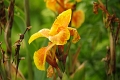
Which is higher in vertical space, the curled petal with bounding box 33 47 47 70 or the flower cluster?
the flower cluster

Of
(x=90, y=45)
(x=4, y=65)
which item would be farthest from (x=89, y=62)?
(x=4, y=65)

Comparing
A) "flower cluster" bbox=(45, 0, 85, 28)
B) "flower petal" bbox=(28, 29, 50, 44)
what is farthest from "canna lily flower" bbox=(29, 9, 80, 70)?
"flower cluster" bbox=(45, 0, 85, 28)

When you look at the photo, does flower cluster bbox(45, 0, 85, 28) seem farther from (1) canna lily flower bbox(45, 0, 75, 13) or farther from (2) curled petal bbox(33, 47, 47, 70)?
(2) curled petal bbox(33, 47, 47, 70)

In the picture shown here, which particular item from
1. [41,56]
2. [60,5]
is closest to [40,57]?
[41,56]

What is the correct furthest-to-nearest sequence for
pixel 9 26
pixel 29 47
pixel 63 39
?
1. pixel 29 47
2. pixel 9 26
3. pixel 63 39

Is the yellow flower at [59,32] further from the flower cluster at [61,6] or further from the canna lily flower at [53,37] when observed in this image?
the flower cluster at [61,6]

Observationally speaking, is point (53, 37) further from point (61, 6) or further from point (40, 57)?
point (61, 6)

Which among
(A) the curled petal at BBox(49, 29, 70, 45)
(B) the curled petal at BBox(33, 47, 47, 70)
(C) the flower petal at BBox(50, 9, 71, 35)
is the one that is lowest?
(B) the curled petal at BBox(33, 47, 47, 70)

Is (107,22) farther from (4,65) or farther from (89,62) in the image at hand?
(89,62)
